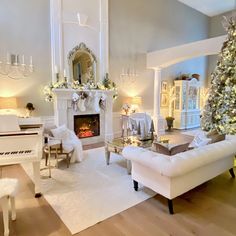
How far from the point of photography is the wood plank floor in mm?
2324

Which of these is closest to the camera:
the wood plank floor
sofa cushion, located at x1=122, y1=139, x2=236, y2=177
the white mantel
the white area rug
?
the wood plank floor

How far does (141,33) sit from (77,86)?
11.3 ft

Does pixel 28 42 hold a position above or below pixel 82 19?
below

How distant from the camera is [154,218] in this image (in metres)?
2.58

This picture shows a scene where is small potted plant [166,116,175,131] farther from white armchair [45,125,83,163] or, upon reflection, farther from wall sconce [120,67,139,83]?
white armchair [45,125,83,163]

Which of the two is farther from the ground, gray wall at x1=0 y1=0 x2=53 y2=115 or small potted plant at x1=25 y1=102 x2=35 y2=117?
gray wall at x1=0 y1=0 x2=53 y2=115

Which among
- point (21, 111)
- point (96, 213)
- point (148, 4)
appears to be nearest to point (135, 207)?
point (96, 213)

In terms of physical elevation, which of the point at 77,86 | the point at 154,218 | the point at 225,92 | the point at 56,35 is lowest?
the point at 154,218

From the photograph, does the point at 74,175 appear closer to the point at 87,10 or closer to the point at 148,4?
the point at 87,10

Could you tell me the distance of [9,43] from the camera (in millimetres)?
5066

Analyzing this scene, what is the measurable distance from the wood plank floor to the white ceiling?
8.26 meters

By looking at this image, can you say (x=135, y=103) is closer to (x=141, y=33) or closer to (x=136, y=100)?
(x=136, y=100)

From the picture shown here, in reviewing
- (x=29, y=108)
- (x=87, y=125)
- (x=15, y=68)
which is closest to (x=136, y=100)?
(x=87, y=125)

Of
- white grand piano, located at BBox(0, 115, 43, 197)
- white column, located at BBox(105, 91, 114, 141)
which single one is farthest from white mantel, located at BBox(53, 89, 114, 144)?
white grand piano, located at BBox(0, 115, 43, 197)
